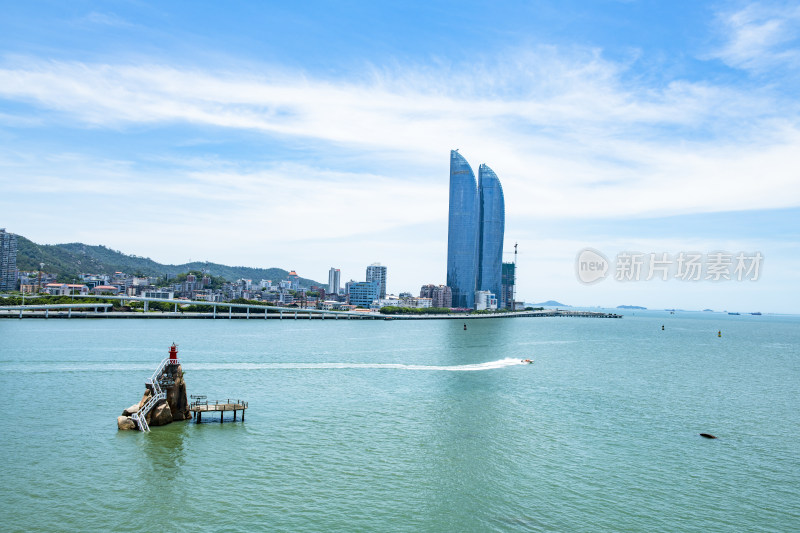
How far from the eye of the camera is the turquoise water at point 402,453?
2558 centimetres

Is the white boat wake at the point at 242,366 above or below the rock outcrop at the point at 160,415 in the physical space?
below

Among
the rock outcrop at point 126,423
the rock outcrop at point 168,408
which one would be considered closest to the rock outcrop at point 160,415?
the rock outcrop at point 168,408

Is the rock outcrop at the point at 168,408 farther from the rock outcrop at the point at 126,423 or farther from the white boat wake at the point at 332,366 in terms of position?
the white boat wake at the point at 332,366

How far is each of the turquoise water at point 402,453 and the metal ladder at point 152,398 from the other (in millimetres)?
1638

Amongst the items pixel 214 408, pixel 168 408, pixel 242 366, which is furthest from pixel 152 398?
pixel 242 366

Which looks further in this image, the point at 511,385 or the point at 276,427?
the point at 511,385

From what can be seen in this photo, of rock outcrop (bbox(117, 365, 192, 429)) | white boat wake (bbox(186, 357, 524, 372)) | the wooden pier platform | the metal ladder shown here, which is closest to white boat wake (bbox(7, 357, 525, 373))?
white boat wake (bbox(186, 357, 524, 372))

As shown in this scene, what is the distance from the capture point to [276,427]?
132 feet

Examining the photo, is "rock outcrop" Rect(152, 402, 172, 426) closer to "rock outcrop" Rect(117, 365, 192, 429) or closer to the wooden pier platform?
"rock outcrop" Rect(117, 365, 192, 429)

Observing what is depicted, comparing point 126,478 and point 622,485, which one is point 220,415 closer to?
point 126,478

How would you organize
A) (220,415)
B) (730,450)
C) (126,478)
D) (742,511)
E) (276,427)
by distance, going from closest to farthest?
(742,511)
(126,478)
(730,450)
(276,427)
(220,415)

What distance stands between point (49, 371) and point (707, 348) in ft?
402

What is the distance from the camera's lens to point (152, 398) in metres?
39.6

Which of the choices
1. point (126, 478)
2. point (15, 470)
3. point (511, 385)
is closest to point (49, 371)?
point (15, 470)
